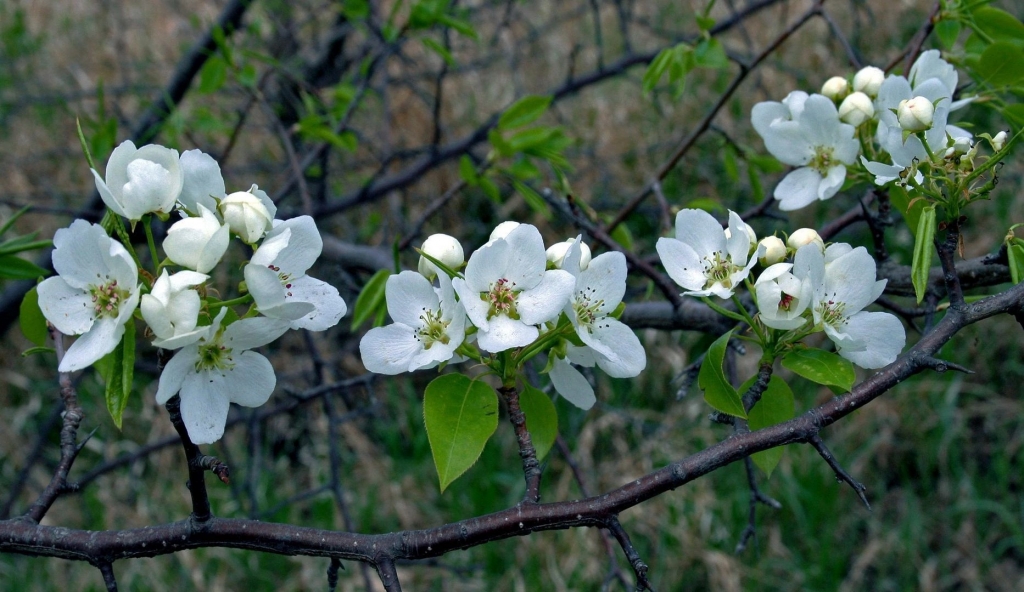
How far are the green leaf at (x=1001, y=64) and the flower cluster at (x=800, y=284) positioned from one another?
0.52 meters

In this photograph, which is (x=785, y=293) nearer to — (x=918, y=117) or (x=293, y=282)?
(x=918, y=117)

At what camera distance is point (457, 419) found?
38.0 inches

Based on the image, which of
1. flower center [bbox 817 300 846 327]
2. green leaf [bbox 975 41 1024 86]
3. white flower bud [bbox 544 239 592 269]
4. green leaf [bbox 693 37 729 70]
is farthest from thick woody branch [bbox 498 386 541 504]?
green leaf [bbox 693 37 729 70]

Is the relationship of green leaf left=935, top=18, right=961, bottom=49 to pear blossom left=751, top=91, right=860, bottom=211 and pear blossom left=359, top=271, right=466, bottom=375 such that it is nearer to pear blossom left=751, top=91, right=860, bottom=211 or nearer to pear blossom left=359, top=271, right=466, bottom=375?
pear blossom left=751, top=91, right=860, bottom=211

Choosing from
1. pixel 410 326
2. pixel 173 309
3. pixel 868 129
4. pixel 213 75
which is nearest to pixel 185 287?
pixel 173 309

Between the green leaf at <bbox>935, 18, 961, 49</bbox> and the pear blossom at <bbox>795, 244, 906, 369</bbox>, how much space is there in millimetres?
705

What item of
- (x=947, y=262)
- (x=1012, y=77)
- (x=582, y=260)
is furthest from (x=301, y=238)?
(x=1012, y=77)

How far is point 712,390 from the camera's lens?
101 centimetres

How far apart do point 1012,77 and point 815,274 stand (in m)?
0.67

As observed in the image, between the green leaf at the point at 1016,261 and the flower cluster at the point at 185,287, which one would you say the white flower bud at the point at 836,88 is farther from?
the flower cluster at the point at 185,287

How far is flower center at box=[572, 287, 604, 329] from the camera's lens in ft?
3.34

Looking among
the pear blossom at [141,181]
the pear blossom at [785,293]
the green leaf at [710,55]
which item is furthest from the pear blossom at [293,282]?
the green leaf at [710,55]

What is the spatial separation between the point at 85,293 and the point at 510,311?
0.48 m

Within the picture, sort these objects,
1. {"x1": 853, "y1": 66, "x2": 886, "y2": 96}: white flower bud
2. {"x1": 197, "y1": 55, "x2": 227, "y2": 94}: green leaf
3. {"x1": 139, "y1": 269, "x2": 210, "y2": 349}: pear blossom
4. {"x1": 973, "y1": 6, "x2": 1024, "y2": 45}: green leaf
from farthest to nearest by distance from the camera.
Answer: {"x1": 197, "y1": 55, "x2": 227, "y2": 94}: green leaf → {"x1": 973, "y1": 6, "x2": 1024, "y2": 45}: green leaf → {"x1": 853, "y1": 66, "x2": 886, "y2": 96}: white flower bud → {"x1": 139, "y1": 269, "x2": 210, "y2": 349}: pear blossom
